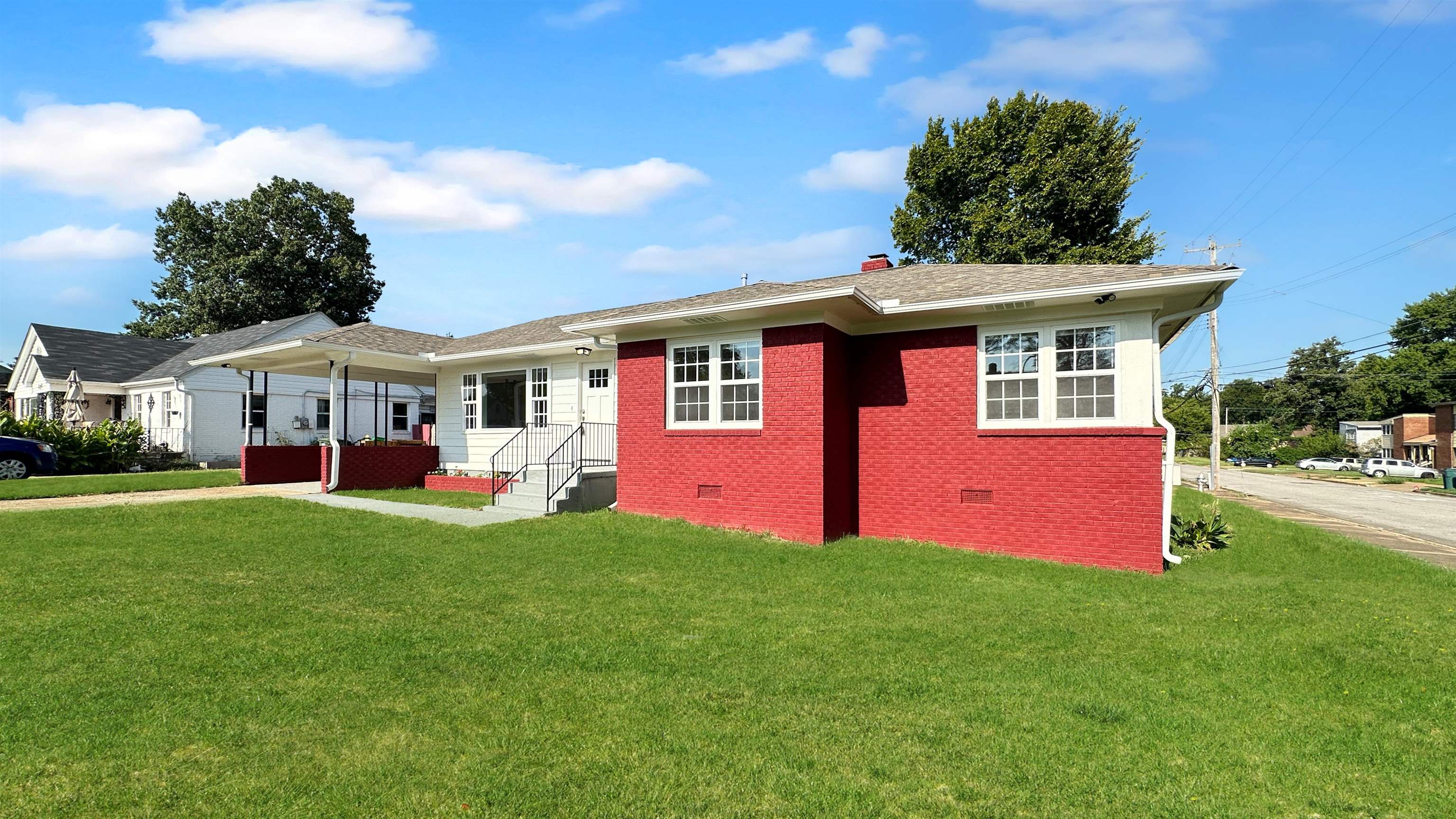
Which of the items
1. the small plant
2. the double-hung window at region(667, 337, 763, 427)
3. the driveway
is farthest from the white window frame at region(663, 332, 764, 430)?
the driveway

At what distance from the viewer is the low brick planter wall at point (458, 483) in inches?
616

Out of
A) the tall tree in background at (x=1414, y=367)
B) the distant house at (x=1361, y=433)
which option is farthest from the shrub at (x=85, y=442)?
the tall tree in background at (x=1414, y=367)

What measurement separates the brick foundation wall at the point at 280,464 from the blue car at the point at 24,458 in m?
6.01

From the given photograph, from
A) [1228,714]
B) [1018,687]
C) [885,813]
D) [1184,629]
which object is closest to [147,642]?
[885,813]

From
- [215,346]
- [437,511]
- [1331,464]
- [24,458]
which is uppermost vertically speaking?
[215,346]

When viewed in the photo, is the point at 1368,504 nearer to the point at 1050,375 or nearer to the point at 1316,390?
the point at 1050,375

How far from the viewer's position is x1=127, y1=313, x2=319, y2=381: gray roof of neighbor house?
26.7 metres

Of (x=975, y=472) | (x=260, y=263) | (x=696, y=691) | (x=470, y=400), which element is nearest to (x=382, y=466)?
(x=470, y=400)

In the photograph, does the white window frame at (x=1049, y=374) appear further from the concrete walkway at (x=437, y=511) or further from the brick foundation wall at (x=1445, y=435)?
the brick foundation wall at (x=1445, y=435)

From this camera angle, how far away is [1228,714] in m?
4.50

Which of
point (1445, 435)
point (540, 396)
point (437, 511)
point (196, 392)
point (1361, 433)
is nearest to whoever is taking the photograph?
point (437, 511)

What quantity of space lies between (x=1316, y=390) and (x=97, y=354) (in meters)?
101

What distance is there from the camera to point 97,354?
96.5ft

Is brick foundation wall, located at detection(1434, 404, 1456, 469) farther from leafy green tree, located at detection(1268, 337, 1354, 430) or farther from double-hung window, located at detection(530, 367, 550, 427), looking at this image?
double-hung window, located at detection(530, 367, 550, 427)
